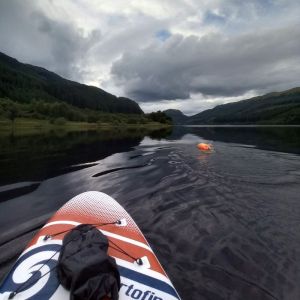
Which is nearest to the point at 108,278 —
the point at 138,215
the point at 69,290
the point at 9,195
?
the point at 69,290

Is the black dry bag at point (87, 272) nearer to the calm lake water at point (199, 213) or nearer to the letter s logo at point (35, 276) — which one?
the letter s logo at point (35, 276)

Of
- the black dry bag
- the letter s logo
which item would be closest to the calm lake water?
the letter s logo

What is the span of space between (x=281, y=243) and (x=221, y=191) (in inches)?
206

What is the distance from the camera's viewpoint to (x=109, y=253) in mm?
5648

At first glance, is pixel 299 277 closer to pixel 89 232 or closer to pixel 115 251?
pixel 115 251

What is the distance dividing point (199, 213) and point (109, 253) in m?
5.36

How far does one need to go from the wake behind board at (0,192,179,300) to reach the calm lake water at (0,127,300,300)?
1106 millimetres

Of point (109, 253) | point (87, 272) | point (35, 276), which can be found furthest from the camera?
point (109, 253)

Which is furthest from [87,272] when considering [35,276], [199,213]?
[199,213]

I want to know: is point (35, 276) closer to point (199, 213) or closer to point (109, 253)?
point (109, 253)

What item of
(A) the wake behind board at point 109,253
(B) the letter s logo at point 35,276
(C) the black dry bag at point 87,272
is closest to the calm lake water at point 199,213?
(A) the wake behind board at point 109,253

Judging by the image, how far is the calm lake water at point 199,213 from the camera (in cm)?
628

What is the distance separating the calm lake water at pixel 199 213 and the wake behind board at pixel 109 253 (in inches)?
43.6

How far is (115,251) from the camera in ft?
19.0
